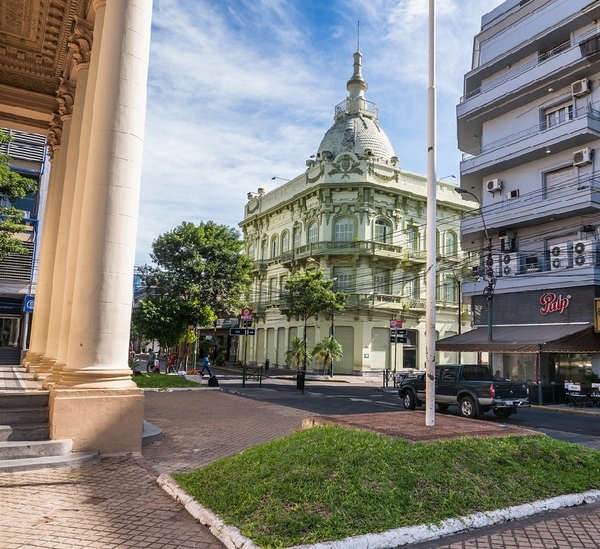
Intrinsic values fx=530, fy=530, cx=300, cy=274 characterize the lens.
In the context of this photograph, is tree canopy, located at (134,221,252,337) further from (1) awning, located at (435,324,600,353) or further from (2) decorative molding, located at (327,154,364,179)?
(1) awning, located at (435,324,600,353)

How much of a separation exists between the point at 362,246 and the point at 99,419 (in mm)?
39141

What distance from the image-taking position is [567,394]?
24.1m

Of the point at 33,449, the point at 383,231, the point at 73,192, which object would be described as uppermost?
the point at 383,231

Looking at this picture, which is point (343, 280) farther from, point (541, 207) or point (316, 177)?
point (541, 207)

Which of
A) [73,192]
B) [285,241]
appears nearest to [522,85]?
[73,192]

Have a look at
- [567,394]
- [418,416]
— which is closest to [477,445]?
[418,416]

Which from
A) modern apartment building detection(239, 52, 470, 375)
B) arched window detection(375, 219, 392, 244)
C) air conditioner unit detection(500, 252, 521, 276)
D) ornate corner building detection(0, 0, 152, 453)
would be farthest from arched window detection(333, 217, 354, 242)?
ornate corner building detection(0, 0, 152, 453)

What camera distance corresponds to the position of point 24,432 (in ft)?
27.5

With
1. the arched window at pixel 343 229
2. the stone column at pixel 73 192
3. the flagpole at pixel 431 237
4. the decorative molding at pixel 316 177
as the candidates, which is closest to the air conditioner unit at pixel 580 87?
the flagpole at pixel 431 237

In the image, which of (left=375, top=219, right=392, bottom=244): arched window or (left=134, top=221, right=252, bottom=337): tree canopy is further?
(left=375, top=219, right=392, bottom=244): arched window

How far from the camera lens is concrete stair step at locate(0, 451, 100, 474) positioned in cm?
739

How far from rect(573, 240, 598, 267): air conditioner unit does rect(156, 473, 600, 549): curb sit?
20.7 metres

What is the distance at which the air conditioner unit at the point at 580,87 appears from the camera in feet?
84.0

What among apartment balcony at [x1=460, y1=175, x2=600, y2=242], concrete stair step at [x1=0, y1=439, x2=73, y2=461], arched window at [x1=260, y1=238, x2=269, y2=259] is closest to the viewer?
concrete stair step at [x1=0, y1=439, x2=73, y2=461]
